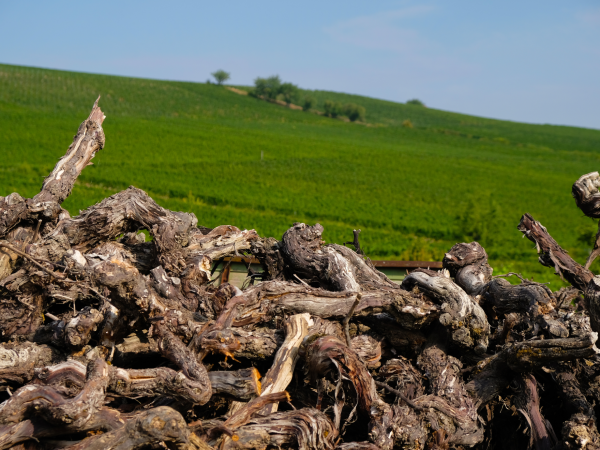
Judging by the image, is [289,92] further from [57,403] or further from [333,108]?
[57,403]

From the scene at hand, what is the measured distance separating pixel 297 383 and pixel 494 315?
2.16 m

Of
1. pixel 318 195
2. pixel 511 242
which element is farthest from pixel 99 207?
pixel 318 195

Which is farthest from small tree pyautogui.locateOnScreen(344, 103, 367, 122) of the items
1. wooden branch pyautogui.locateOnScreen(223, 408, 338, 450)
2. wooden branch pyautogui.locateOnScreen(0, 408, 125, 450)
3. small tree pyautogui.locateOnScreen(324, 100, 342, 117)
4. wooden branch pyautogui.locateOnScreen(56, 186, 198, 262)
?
wooden branch pyautogui.locateOnScreen(0, 408, 125, 450)

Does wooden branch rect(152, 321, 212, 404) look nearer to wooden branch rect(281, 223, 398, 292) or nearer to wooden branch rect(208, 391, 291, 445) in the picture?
wooden branch rect(208, 391, 291, 445)

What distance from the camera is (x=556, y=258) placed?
5.60 meters

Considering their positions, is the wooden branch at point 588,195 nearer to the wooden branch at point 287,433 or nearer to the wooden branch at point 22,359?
the wooden branch at point 287,433

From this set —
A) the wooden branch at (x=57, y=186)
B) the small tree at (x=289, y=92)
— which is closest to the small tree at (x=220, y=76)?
the small tree at (x=289, y=92)

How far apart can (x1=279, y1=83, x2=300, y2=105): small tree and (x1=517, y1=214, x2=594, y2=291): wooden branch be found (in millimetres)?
95251

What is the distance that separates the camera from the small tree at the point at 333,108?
306 ft

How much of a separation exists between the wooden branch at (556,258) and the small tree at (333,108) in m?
89.4

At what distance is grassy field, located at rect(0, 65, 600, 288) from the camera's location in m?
25.5

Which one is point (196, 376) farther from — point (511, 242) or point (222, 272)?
point (511, 242)

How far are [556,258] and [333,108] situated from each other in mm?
90326

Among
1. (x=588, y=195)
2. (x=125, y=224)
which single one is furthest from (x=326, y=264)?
(x=588, y=195)
